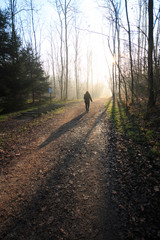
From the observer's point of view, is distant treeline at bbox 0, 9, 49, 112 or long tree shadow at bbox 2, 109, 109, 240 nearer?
long tree shadow at bbox 2, 109, 109, 240

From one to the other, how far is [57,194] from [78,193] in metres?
0.51

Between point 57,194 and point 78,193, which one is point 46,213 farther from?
point 78,193

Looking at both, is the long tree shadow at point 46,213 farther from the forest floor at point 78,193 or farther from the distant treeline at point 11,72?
the distant treeline at point 11,72

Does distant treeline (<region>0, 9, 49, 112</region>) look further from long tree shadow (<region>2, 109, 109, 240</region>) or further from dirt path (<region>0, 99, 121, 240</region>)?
long tree shadow (<region>2, 109, 109, 240</region>)

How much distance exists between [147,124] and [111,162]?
11.6ft

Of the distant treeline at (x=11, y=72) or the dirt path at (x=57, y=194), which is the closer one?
the dirt path at (x=57, y=194)

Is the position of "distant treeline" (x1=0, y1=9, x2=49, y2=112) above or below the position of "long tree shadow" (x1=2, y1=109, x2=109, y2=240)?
above

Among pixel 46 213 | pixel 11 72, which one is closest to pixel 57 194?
pixel 46 213

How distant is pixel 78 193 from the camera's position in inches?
118

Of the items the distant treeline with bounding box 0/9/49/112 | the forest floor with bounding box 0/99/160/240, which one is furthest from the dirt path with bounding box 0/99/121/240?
the distant treeline with bounding box 0/9/49/112

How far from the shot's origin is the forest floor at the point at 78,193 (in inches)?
86.5

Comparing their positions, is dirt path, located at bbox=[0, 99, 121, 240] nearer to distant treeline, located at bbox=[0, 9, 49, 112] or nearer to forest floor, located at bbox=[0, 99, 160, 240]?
forest floor, located at bbox=[0, 99, 160, 240]

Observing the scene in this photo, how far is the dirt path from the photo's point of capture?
2.22 meters

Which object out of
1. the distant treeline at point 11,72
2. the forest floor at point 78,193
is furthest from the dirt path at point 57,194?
the distant treeline at point 11,72
